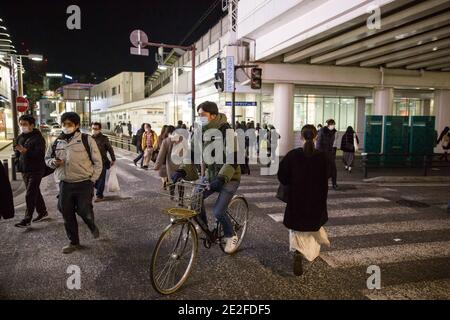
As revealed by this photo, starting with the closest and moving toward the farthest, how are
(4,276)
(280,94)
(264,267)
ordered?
1. (4,276)
2. (264,267)
3. (280,94)

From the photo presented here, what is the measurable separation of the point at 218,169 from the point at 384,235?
350 centimetres

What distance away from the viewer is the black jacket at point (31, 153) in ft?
21.7

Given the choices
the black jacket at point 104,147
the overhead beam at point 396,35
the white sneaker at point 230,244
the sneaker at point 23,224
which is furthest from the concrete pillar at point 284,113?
the white sneaker at point 230,244

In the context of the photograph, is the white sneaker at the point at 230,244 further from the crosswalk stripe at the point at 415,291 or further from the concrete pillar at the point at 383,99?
the concrete pillar at the point at 383,99

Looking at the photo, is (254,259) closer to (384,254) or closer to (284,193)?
(284,193)

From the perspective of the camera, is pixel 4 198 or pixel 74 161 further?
pixel 74 161

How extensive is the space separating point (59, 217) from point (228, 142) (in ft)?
14.9

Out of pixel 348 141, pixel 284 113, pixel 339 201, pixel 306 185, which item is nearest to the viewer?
pixel 306 185

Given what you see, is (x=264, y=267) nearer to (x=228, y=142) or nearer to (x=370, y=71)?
(x=228, y=142)

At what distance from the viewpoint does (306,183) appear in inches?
174

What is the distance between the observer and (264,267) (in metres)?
4.94

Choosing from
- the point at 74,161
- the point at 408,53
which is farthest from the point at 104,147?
the point at 408,53

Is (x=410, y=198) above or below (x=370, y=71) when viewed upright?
Answer: below
